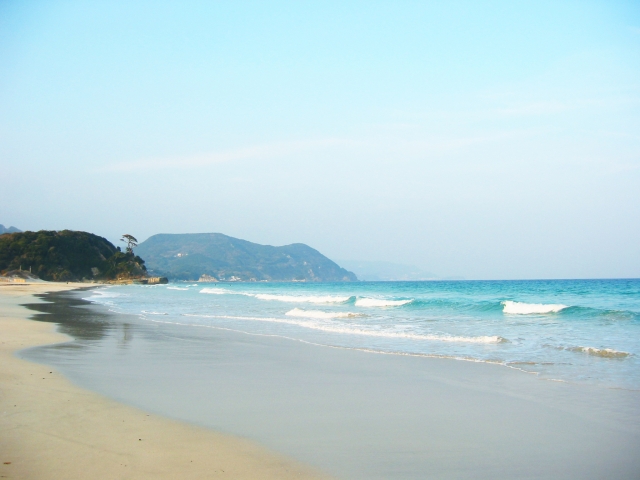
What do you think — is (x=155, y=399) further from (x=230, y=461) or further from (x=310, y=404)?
(x=230, y=461)

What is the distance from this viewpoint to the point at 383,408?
669 cm

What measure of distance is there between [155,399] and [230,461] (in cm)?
267

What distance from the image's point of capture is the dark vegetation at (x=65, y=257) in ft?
330

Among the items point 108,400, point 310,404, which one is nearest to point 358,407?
point 310,404

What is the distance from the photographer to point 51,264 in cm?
10500

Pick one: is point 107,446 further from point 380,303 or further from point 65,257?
point 65,257

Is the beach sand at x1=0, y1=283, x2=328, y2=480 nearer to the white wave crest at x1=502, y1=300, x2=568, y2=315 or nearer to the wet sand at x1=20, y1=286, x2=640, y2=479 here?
the wet sand at x1=20, y1=286, x2=640, y2=479

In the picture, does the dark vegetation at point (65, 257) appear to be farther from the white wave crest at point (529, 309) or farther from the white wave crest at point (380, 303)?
the white wave crest at point (529, 309)

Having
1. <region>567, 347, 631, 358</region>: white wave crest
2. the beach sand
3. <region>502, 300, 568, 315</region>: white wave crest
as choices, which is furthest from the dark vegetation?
<region>567, 347, 631, 358</region>: white wave crest

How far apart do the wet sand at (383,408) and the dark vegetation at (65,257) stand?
10208 cm

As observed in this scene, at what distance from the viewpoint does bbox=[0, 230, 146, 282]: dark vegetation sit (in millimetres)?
100512

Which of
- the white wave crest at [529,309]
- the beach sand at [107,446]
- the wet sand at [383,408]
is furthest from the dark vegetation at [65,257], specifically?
the beach sand at [107,446]

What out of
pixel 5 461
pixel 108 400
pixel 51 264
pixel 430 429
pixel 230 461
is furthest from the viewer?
pixel 51 264

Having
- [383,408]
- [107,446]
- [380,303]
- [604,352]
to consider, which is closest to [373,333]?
[604,352]
